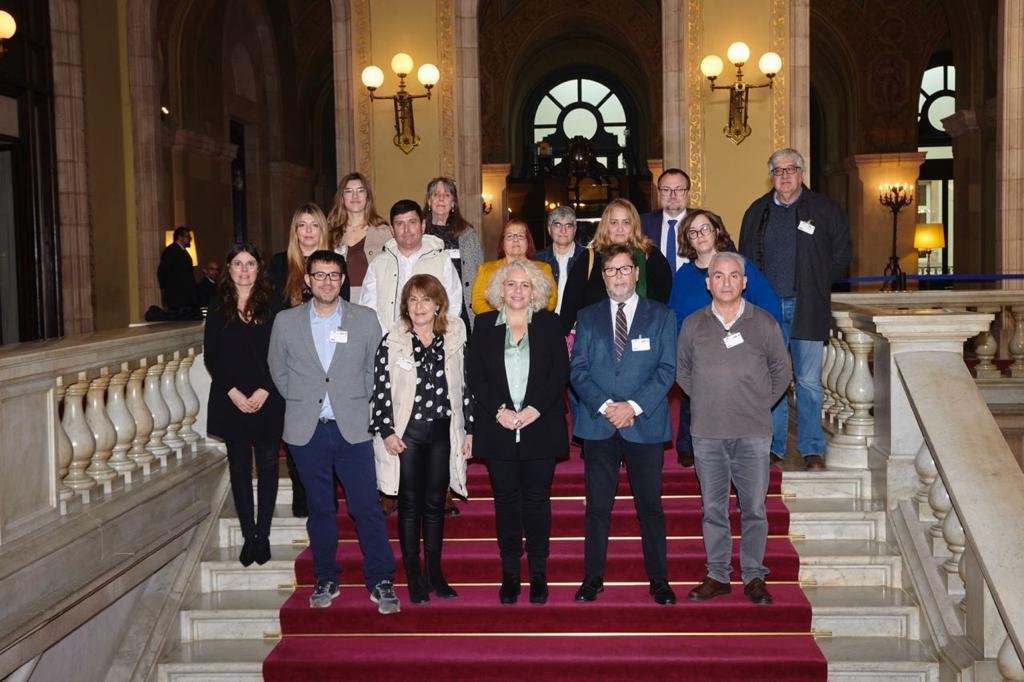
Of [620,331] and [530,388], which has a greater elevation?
[620,331]

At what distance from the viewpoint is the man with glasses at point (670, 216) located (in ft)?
19.1

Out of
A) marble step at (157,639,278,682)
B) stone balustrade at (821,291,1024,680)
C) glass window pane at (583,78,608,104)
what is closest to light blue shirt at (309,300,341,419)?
marble step at (157,639,278,682)

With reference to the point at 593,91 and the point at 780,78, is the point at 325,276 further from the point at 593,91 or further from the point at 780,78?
the point at 593,91

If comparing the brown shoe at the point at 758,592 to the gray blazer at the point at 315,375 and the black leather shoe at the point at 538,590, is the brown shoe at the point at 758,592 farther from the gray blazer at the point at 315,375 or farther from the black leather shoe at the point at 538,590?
the gray blazer at the point at 315,375

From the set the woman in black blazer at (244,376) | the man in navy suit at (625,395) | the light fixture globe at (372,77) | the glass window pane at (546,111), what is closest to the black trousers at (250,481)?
the woman in black blazer at (244,376)

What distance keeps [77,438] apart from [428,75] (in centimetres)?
606

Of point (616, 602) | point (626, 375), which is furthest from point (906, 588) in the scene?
point (626, 375)

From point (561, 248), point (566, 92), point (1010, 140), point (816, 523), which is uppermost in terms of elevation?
point (566, 92)

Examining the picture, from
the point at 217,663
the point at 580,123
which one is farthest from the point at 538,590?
the point at 580,123

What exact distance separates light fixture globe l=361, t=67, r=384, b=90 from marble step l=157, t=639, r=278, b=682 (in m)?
6.25

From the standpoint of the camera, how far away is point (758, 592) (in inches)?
193

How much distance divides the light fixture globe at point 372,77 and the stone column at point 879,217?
1273 centimetres

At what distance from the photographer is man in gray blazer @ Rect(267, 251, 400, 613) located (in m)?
4.89

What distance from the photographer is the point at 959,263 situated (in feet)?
56.0
